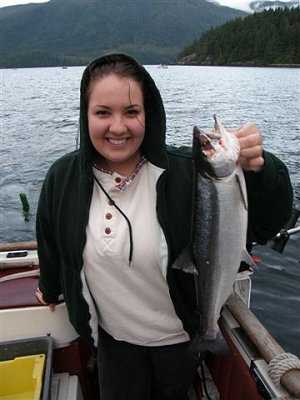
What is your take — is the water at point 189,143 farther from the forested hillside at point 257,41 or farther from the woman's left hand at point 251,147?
the forested hillside at point 257,41

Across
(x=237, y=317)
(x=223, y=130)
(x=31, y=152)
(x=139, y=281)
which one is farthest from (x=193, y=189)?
(x=31, y=152)

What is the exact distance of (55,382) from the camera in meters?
3.59

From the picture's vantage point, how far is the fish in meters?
2.14

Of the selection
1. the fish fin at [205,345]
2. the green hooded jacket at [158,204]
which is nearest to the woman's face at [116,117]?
the green hooded jacket at [158,204]

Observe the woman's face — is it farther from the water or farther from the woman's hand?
the water

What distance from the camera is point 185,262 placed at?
7.68 ft

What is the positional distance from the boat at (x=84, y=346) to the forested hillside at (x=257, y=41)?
10430 cm

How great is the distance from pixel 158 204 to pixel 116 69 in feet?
2.60

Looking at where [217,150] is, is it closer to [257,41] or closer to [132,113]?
[132,113]

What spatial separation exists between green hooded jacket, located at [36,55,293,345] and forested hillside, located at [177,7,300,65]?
344ft

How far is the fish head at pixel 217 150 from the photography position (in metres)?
2.12

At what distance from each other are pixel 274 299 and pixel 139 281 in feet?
21.0

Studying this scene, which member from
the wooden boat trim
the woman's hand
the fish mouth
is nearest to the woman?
the fish mouth

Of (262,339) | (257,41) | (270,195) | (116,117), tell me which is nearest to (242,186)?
(270,195)
